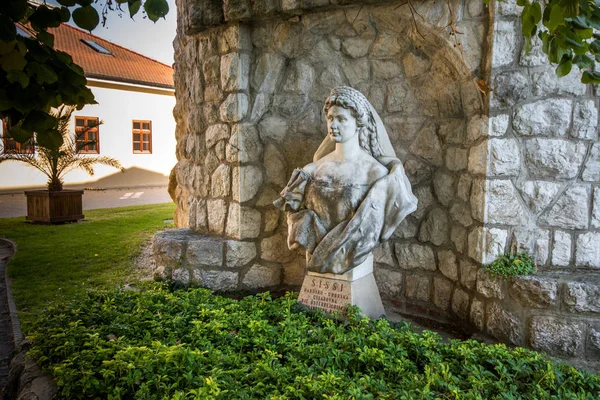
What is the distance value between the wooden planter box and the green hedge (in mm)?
6329

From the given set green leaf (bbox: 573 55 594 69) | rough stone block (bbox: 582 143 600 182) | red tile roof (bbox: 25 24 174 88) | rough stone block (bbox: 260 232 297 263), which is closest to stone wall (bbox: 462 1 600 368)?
rough stone block (bbox: 582 143 600 182)

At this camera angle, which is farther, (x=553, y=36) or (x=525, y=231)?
(x=525, y=231)

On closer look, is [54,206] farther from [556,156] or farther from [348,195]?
[556,156]

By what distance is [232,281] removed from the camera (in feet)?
13.8

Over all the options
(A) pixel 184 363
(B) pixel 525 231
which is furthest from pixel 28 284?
(B) pixel 525 231

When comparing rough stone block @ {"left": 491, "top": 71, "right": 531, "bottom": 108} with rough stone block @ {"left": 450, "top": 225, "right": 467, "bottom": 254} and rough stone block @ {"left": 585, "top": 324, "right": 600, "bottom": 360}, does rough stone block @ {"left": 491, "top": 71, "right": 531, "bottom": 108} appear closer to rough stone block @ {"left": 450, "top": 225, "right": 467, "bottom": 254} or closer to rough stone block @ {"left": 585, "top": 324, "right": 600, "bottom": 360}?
rough stone block @ {"left": 450, "top": 225, "right": 467, "bottom": 254}

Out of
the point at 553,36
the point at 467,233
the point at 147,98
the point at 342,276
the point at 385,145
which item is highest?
the point at 147,98

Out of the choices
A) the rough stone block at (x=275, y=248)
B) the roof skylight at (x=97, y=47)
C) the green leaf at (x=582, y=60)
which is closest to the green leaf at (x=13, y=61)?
the green leaf at (x=582, y=60)

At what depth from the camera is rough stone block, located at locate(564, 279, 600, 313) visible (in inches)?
115

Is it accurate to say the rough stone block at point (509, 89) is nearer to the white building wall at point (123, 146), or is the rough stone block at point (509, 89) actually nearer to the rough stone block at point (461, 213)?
the rough stone block at point (461, 213)

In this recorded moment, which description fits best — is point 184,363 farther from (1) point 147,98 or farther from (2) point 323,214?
(1) point 147,98

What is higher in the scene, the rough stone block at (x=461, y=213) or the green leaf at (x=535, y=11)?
the green leaf at (x=535, y=11)

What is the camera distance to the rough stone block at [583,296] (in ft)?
9.55

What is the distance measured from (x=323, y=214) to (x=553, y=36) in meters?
1.90
